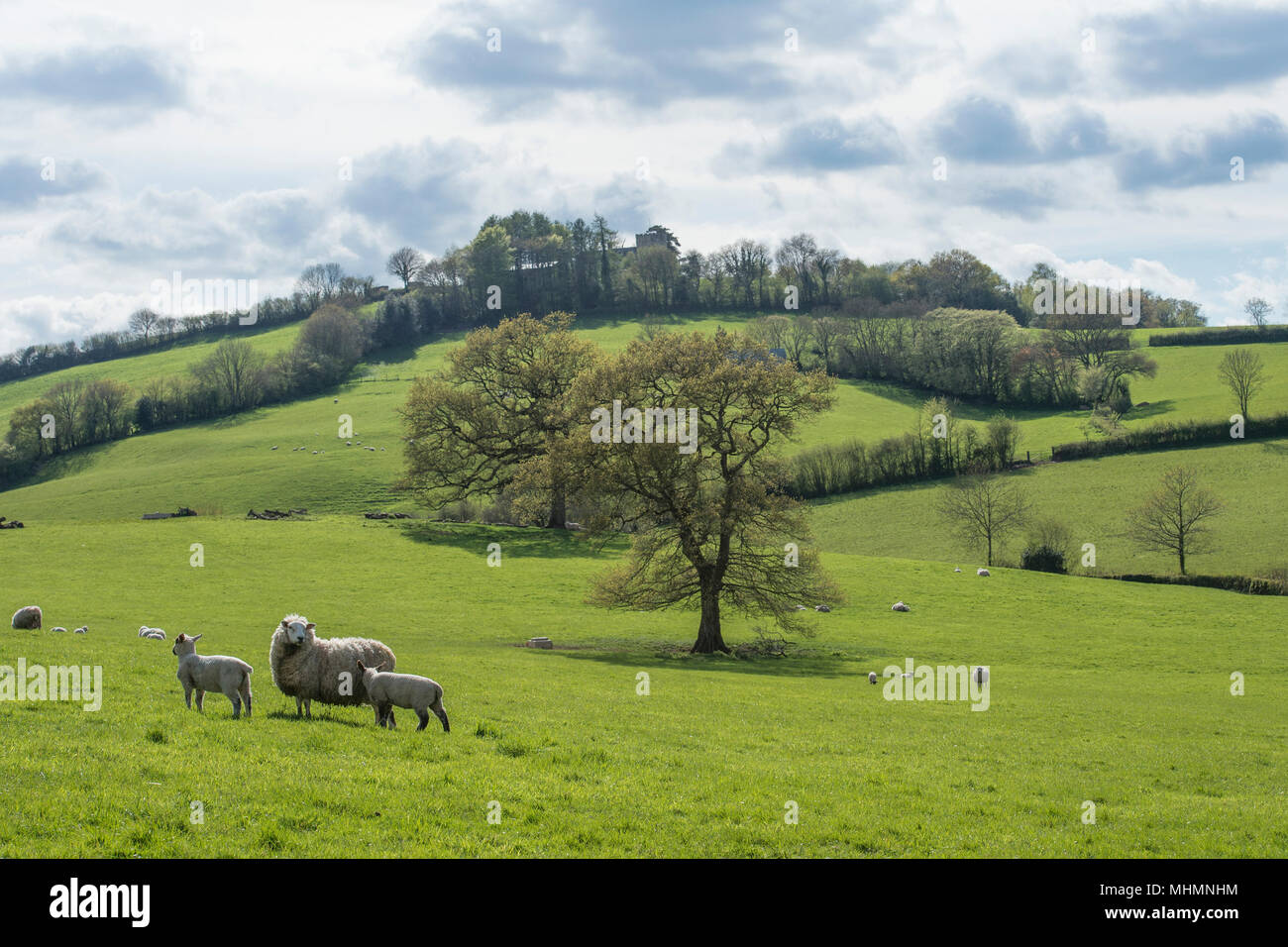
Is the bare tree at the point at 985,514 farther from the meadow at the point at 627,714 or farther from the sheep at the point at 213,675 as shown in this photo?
the sheep at the point at 213,675

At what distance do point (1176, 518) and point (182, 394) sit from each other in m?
115

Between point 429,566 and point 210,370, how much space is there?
90110 millimetres

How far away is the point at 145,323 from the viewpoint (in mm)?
177250

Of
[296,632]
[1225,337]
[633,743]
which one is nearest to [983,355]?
[1225,337]

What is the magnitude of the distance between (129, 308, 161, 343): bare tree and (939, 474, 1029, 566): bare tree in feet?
510

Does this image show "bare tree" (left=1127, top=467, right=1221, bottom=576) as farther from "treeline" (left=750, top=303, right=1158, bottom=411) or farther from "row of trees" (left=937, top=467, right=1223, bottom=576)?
"treeline" (left=750, top=303, right=1158, bottom=411)

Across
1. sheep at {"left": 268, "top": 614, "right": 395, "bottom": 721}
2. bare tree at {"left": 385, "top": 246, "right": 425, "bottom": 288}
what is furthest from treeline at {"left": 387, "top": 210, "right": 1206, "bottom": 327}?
sheep at {"left": 268, "top": 614, "right": 395, "bottom": 721}

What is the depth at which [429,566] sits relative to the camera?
54.0m

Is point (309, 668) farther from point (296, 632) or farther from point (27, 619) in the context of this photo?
point (27, 619)

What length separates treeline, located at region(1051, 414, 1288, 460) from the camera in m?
91.5
